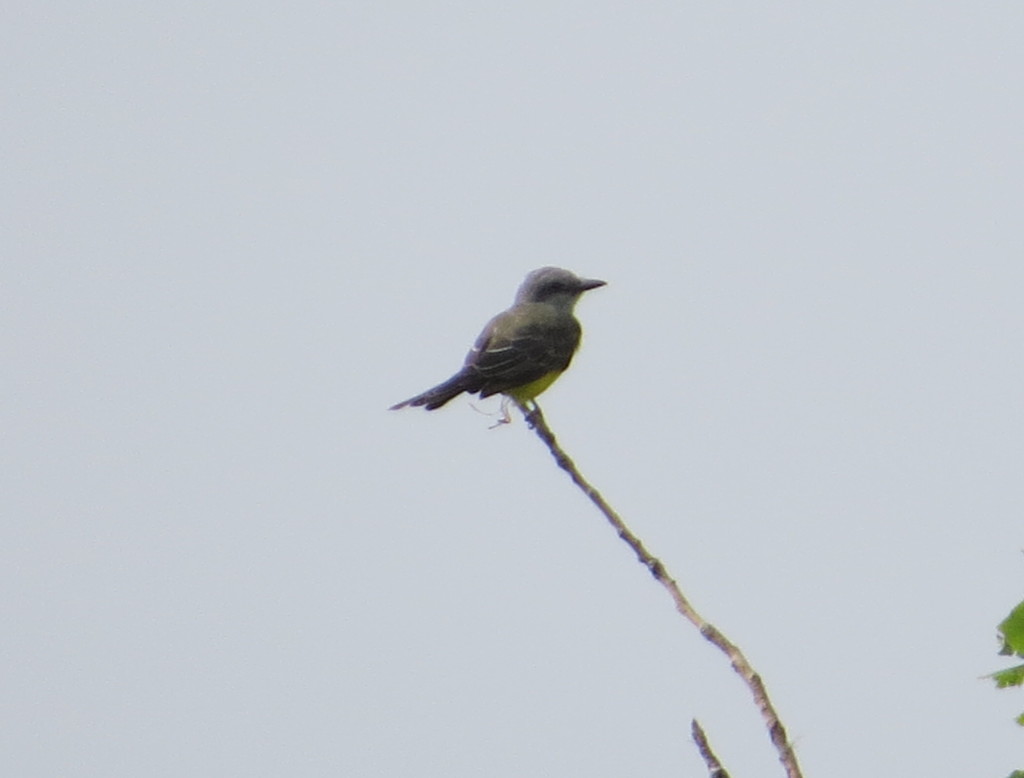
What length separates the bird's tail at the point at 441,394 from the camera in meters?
9.18

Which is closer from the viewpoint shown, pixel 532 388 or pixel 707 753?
pixel 707 753

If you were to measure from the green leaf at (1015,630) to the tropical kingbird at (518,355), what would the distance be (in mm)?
6016

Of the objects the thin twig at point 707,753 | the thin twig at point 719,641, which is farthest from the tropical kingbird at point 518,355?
the thin twig at point 707,753

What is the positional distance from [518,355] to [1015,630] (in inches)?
246

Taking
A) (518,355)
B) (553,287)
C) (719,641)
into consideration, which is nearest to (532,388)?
(518,355)

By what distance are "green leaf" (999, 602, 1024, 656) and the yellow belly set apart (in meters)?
6.11

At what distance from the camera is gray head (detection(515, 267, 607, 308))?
1069 cm

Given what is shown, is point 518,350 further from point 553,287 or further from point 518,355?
point 553,287

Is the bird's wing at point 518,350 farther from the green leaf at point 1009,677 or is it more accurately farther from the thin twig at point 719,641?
the green leaf at point 1009,677

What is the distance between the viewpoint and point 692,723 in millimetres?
3457

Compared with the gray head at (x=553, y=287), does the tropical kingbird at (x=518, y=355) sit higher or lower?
lower

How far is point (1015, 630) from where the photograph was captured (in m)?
3.33

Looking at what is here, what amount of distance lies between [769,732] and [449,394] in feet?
19.5

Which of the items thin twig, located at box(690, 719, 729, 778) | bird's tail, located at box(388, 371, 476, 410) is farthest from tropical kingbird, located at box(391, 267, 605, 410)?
thin twig, located at box(690, 719, 729, 778)
